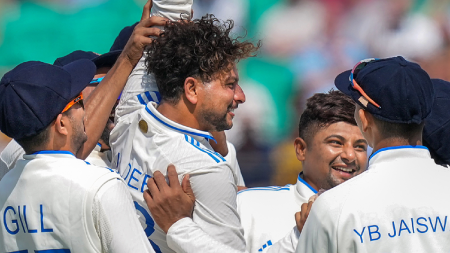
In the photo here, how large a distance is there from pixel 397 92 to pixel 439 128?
0.34 metres

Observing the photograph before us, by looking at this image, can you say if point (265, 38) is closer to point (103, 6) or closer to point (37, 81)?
point (103, 6)

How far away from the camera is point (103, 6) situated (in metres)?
4.75

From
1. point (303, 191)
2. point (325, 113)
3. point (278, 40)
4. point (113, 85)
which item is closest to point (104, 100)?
point (113, 85)

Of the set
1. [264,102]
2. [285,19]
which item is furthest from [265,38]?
[264,102]

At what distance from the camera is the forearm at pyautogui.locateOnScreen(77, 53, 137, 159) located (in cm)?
263

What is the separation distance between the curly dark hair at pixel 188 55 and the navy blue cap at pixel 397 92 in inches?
26.7

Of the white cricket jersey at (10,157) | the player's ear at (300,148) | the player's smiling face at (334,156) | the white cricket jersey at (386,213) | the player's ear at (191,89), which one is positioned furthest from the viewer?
the player's ear at (300,148)

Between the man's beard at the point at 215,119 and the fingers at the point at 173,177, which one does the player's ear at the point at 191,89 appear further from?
the fingers at the point at 173,177

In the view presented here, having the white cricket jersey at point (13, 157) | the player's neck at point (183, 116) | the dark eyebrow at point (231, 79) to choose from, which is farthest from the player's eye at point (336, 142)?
the white cricket jersey at point (13, 157)

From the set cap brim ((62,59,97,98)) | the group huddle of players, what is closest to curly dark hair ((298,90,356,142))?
the group huddle of players

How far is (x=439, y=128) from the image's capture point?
207 cm

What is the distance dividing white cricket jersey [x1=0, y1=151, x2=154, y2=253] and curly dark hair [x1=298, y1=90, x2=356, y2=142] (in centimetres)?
149

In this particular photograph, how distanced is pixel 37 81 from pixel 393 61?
1.22 m

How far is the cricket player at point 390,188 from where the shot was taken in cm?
175
